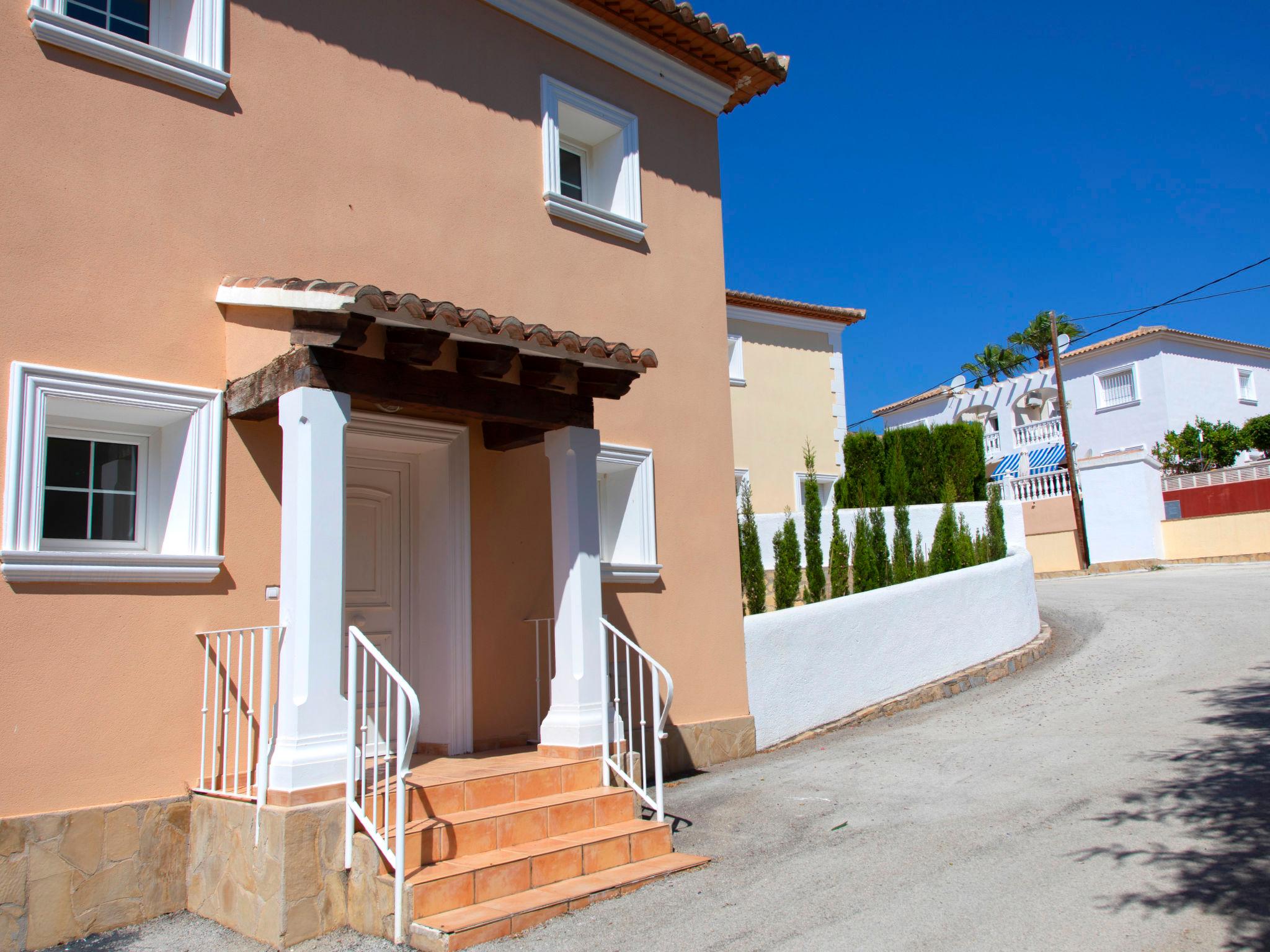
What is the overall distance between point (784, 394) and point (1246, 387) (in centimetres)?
2350

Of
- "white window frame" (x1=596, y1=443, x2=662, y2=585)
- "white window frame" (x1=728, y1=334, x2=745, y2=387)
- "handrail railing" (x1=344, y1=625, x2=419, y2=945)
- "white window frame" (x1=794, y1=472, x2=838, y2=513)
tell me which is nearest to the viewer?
"handrail railing" (x1=344, y1=625, x2=419, y2=945)

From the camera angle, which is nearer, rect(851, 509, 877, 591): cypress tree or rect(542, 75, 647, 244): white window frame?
rect(542, 75, 647, 244): white window frame

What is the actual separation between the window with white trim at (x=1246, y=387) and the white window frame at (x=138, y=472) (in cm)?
3665

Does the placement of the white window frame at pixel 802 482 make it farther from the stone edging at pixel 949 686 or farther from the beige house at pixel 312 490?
A: the beige house at pixel 312 490

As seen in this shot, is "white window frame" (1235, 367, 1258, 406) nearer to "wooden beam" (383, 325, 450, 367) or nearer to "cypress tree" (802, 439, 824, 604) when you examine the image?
"cypress tree" (802, 439, 824, 604)

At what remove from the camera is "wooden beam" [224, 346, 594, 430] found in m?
5.56

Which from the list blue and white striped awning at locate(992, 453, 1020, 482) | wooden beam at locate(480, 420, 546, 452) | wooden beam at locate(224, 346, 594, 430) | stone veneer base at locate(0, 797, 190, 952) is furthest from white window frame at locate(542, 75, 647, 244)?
blue and white striped awning at locate(992, 453, 1020, 482)

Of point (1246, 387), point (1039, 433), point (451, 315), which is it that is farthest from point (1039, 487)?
point (451, 315)

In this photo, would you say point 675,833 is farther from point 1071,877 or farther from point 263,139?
point 263,139

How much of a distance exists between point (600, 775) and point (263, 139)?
4820mm

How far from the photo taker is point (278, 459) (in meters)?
6.37

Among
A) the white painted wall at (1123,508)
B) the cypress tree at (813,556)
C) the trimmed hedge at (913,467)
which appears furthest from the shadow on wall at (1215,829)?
the white painted wall at (1123,508)

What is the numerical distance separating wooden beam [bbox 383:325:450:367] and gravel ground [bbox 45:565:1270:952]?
123 inches

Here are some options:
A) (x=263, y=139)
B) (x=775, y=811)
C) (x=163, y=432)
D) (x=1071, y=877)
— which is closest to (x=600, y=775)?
(x=775, y=811)
